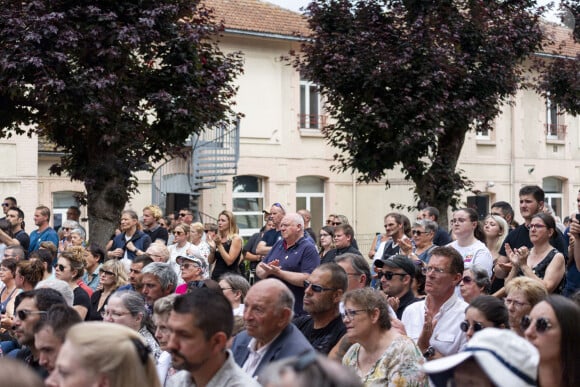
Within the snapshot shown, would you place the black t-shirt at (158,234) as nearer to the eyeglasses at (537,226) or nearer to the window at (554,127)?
the eyeglasses at (537,226)

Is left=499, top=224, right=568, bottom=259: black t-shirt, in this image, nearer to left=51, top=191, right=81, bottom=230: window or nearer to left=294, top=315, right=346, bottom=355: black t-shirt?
left=294, top=315, right=346, bottom=355: black t-shirt

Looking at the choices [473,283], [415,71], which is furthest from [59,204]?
[473,283]

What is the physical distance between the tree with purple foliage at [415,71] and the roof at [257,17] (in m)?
6.85

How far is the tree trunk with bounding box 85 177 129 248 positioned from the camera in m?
15.2

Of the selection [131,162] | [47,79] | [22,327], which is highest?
[47,79]

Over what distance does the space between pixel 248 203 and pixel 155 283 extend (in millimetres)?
18968

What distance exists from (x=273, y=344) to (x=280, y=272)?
3526mm

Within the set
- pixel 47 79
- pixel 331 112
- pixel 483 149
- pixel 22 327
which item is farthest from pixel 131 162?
pixel 483 149

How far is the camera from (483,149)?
3161 centimetres

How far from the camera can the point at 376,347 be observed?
19.4ft

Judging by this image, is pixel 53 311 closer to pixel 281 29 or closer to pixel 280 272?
pixel 280 272

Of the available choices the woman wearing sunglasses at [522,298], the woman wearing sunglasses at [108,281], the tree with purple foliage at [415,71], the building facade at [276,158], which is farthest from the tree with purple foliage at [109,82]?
the woman wearing sunglasses at [522,298]

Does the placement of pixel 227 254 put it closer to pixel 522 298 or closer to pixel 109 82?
pixel 109 82

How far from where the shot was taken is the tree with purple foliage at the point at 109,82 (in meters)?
14.2
